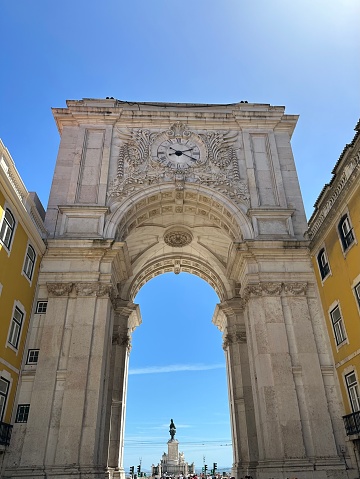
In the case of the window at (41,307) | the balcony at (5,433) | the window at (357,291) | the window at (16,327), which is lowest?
the balcony at (5,433)

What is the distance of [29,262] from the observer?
2127cm

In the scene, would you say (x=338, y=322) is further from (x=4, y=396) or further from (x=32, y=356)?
(x=4, y=396)

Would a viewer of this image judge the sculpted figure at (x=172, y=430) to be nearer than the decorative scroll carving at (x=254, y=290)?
No

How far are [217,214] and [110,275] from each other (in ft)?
30.6

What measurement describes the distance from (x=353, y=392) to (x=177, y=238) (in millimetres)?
18854

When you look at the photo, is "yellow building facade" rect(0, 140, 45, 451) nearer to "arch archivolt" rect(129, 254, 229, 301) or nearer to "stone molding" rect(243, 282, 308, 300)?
"stone molding" rect(243, 282, 308, 300)

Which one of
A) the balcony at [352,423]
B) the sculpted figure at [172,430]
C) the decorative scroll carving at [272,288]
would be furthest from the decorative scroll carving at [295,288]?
the sculpted figure at [172,430]

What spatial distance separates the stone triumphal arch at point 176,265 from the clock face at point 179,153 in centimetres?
9

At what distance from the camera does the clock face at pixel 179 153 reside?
28.2m

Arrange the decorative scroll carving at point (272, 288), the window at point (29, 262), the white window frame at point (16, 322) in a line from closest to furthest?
the white window frame at point (16, 322), the window at point (29, 262), the decorative scroll carving at point (272, 288)

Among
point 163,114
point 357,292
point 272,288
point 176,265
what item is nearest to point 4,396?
point 272,288

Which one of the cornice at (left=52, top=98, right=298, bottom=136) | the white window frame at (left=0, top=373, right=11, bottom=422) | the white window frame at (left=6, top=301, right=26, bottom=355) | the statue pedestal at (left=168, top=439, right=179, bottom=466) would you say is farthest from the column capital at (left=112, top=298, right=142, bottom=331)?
the statue pedestal at (left=168, top=439, right=179, bottom=466)

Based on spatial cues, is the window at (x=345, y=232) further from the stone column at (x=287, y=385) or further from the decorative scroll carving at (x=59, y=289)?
the decorative scroll carving at (x=59, y=289)

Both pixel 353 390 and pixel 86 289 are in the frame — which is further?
pixel 86 289
